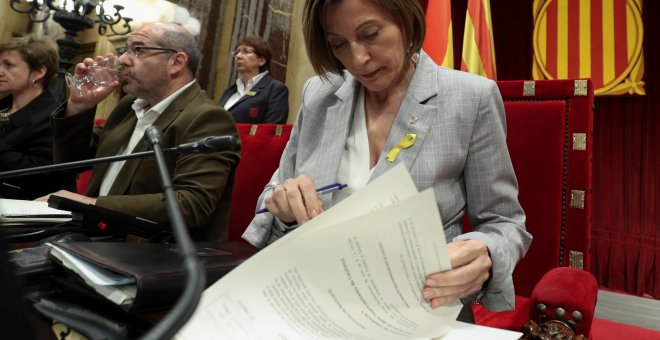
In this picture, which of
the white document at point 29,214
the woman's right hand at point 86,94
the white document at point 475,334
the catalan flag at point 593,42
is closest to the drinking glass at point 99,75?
the woman's right hand at point 86,94

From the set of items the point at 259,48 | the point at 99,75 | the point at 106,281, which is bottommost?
the point at 106,281

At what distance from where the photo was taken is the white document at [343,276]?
415 millimetres

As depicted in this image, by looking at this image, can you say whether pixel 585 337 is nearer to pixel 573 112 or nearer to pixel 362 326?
pixel 362 326

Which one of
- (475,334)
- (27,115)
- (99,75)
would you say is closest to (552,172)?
(475,334)

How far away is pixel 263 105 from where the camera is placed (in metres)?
2.84

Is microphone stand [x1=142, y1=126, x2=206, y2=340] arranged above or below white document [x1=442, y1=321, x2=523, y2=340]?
above

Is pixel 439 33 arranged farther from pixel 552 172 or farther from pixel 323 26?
pixel 323 26

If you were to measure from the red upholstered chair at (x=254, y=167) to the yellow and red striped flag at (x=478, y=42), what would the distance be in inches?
44.3

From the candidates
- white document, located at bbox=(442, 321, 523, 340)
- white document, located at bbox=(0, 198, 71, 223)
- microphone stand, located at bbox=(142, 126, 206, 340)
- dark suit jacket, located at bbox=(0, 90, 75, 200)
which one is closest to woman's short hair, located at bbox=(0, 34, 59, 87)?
dark suit jacket, located at bbox=(0, 90, 75, 200)

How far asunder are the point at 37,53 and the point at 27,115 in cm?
47

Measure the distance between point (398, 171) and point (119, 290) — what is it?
0.30 meters

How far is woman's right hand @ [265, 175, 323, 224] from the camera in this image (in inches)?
26.1

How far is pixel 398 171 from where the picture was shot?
444mm

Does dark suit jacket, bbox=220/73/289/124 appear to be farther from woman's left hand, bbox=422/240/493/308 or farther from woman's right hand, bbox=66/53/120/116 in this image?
woman's left hand, bbox=422/240/493/308
